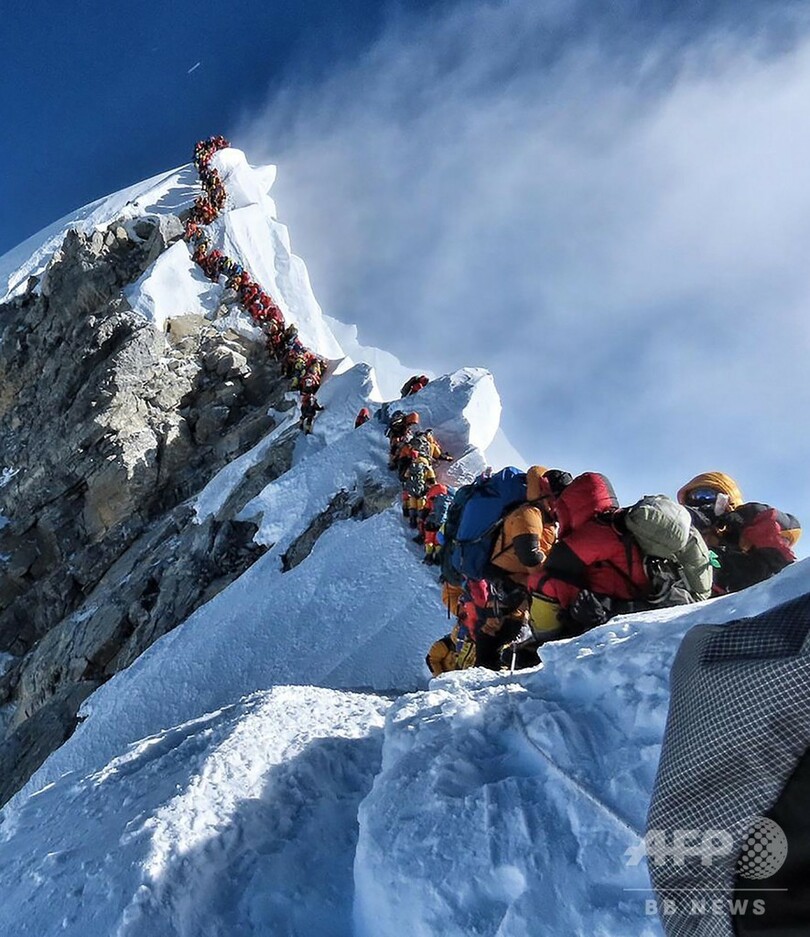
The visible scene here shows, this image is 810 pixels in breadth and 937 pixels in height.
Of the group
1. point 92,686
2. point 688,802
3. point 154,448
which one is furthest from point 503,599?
point 154,448

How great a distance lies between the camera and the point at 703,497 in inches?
246

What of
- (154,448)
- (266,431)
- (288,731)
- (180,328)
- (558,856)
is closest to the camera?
(558,856)

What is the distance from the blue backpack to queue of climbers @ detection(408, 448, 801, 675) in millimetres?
10

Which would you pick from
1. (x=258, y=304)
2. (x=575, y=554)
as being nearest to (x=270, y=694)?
(x=575, y=554)

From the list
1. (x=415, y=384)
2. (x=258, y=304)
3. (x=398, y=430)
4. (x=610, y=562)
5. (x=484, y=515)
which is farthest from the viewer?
(x=258, y=304)

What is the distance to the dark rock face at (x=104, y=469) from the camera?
13.8 metres

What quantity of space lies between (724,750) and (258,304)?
25994mm

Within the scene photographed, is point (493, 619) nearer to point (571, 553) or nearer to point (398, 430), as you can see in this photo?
point (571, 553)

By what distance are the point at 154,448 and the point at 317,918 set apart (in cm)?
2042

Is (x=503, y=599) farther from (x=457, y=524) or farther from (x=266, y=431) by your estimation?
(x=266, y=431)

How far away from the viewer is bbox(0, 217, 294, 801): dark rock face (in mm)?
13828

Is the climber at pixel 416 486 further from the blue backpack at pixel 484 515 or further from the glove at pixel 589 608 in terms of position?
the glove at pixel 589 608

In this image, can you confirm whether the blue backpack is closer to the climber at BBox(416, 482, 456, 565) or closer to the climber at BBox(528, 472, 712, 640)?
the climber at BBox(528, 472, 712, 640)

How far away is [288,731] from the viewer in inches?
172
